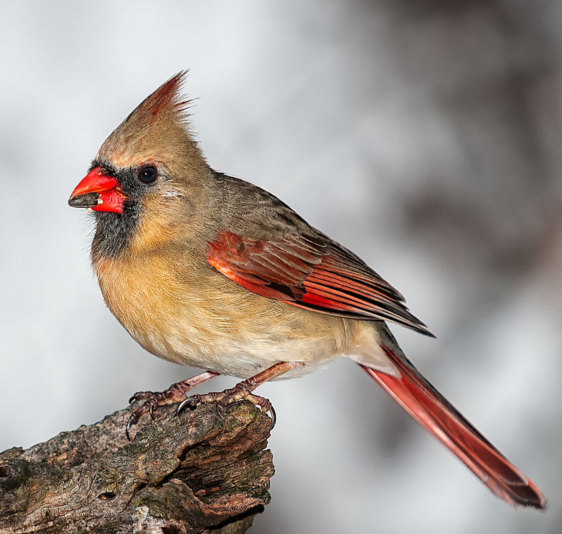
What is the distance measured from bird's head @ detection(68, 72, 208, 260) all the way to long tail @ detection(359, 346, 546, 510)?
118cm

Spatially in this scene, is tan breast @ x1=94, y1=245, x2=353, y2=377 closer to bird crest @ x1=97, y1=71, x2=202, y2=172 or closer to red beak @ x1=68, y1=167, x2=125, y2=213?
red beak @ x1=68, y1=167, x2=125, y2=213

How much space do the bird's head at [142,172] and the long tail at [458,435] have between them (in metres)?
1.18

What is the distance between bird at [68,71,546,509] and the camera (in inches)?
114

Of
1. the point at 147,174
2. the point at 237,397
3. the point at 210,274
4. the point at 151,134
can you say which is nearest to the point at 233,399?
the point at 237,397

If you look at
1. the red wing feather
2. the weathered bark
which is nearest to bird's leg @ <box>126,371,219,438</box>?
the weathered bark

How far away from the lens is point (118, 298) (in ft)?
9.73

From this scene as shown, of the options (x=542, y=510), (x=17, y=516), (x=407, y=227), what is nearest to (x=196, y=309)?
(x=17, y=516)

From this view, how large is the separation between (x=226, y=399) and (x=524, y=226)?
256 cm

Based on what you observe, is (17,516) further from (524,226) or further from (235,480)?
(524,226)

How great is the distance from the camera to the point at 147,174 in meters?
3.04

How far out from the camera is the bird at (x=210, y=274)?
9.47ft

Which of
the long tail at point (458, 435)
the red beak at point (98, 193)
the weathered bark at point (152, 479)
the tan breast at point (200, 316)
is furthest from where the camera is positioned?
the long tail at point (458, 435)

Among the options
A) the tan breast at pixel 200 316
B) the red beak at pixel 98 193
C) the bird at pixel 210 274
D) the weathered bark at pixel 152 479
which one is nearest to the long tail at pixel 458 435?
the bird at pixel 210 274

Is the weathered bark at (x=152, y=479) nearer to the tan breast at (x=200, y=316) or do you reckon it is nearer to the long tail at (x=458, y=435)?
the tan breast at (x=200, y=316)
